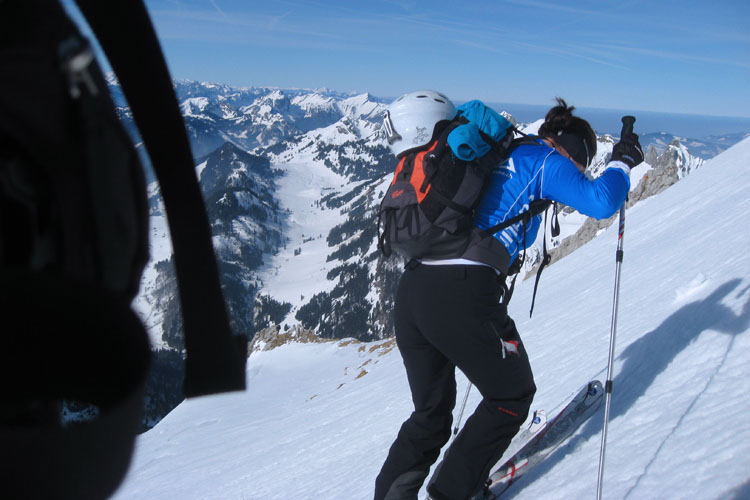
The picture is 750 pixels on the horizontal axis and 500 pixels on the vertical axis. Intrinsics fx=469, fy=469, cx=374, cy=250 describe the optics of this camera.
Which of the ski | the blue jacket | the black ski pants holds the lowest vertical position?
the ski

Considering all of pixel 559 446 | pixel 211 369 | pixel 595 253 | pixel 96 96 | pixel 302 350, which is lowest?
pixel 302 350

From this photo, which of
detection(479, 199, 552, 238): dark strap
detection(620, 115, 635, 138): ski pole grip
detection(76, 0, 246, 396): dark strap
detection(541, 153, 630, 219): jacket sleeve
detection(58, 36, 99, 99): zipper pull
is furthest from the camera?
detection(620, 115, 635, 138): ski pole grip

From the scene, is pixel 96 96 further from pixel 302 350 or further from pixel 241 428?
pixel 302 350

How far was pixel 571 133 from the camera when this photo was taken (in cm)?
358

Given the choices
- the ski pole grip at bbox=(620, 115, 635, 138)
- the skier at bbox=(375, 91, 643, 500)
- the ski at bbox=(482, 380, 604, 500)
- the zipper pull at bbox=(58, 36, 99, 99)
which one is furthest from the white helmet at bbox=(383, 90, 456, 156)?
the ski at bbox=(482, 380, 604, 500)

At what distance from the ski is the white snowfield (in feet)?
0.37

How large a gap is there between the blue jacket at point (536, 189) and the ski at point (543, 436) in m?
2.12

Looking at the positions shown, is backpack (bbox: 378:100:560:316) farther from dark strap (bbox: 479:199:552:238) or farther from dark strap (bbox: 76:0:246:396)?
dark strap (bbox: 76:0:246:396)

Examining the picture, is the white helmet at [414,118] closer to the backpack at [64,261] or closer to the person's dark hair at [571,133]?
the person's dark hair at [571,133]

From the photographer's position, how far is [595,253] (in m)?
18.3

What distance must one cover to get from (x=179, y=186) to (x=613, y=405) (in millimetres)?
4894

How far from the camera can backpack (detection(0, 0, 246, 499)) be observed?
75 cm

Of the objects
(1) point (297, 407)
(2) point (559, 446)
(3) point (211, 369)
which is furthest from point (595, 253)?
(3) point (211, 369)

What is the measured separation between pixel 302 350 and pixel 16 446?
42.8m
